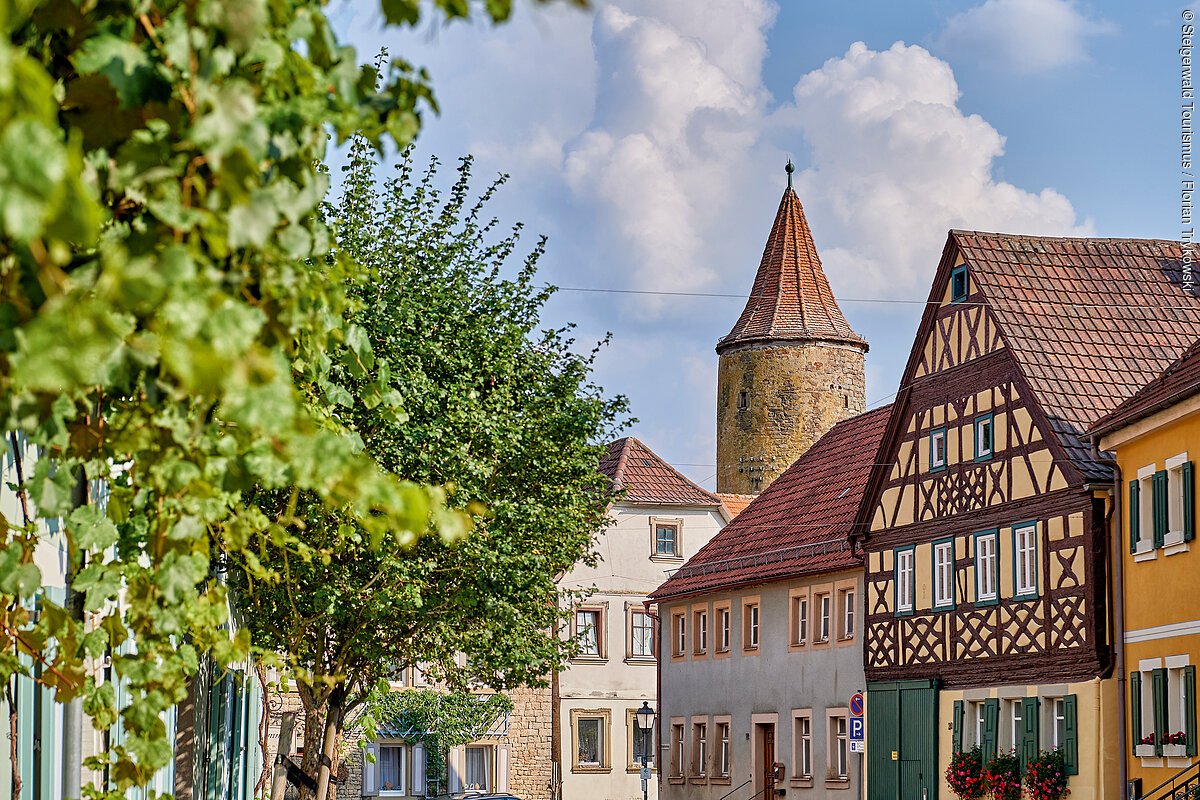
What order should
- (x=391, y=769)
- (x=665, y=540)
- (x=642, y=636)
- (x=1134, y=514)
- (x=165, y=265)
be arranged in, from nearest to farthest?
1. (x=165, y=265)
2. (x=1134, y=514)
3. (x=391, y=769)
4. (x=642, y=636)
5. (x=665, y=540)

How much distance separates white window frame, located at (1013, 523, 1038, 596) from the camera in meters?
28.1

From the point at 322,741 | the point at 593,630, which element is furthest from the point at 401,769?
the point at 322,741

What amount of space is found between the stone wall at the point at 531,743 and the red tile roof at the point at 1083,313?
86.0ft

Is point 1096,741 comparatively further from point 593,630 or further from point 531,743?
point 531,743

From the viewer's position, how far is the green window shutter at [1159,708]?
2380 cm

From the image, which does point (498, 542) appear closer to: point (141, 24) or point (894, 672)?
point (894, 672)

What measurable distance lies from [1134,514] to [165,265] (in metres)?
24.1

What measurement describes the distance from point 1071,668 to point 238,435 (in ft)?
80.6

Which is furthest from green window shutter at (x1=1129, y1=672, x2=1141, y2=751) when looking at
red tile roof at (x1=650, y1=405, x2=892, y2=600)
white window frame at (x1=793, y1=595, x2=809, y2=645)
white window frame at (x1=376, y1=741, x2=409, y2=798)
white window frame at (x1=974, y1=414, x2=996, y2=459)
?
white window frame at (x1=376, y1=741, x2=409, y2=798)

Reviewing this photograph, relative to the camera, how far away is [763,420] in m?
75.4

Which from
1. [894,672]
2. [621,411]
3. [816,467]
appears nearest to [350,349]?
[621,411]

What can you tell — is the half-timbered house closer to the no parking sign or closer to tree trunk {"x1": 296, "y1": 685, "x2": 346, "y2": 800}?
the no parking sign

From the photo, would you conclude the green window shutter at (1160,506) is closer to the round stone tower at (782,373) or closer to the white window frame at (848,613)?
the white window frame at (848,613)

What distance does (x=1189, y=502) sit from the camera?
22688mm
